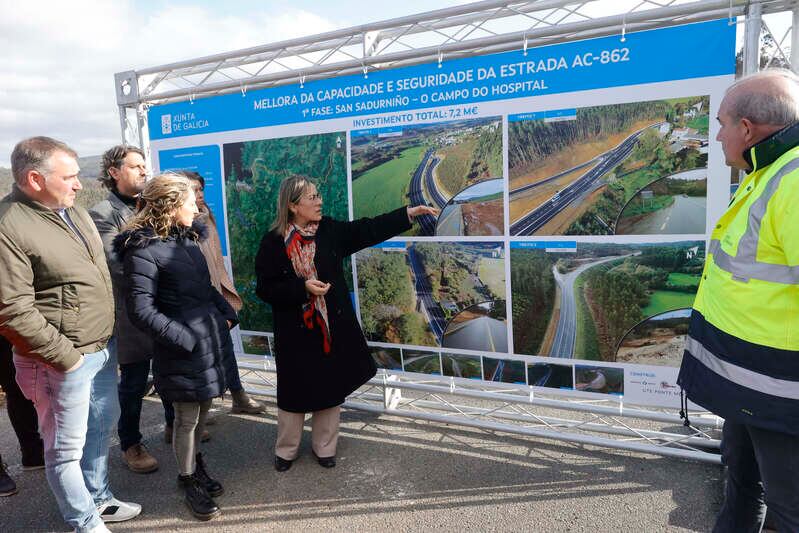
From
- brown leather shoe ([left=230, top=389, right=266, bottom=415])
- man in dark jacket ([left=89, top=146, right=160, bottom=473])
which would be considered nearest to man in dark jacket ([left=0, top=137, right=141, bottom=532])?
man in dark jacket ([left=89, top=146, right=160, bottom=473])

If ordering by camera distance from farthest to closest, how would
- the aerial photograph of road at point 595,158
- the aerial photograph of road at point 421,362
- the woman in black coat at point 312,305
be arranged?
the aerial photograph of road at point 421,362
the woman in black coat at point 312,305
the aerial photograph of road at point 595,158

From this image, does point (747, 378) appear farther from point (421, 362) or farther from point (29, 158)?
point (29, 158)

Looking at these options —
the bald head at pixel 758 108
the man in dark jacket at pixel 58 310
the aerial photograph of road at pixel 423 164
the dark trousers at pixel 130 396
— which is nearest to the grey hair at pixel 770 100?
the bald head at pixel 758 108

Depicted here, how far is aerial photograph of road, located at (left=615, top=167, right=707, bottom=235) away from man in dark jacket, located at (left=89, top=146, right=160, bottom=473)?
2873 millimetres

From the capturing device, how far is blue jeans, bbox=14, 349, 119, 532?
2.37 m

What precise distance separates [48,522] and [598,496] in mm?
3072

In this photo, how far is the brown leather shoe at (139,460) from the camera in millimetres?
3342

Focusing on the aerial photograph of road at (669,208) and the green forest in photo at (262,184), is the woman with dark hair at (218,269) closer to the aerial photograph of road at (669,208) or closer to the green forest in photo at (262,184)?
the green forest in photo at (262,184)

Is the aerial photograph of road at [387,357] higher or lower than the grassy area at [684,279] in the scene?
lower

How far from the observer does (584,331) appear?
3061 millimetres

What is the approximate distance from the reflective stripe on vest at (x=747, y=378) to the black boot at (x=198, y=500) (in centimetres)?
253

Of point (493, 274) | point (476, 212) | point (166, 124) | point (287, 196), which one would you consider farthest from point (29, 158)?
point (493, 274)

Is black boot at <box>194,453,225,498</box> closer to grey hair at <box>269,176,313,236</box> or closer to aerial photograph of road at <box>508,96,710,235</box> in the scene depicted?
grey hair at <box>269,176,313,236</box>

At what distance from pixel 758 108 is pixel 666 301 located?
4.62 ft
